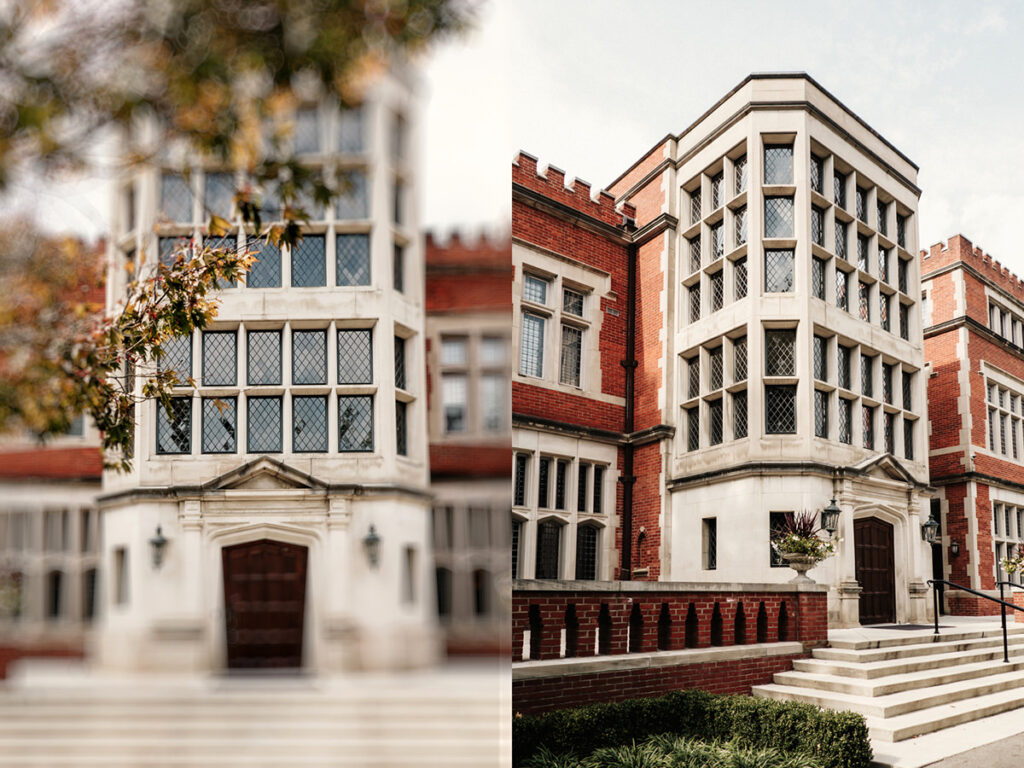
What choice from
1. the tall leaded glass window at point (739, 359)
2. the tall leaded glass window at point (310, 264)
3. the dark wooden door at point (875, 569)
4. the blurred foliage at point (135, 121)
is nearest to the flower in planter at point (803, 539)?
the dark wooden door at point (875, 569)

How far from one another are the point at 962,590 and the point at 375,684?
515cm


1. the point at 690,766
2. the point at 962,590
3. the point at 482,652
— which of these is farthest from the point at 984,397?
the point at 482,652

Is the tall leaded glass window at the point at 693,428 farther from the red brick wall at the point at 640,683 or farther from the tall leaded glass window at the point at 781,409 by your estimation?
the red brick wall at the point at 640,683

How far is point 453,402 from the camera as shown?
176 centimetres

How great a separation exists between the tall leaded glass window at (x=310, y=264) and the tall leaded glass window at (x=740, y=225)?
4950mm

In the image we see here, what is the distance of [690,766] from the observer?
487 cm

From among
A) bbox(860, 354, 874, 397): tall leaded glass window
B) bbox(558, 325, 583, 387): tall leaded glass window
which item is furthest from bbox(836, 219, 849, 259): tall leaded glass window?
bbox(558, 325, 583, 387): tall leaded glass window

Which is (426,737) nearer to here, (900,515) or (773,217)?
(900,515)

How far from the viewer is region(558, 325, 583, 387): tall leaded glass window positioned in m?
6.58

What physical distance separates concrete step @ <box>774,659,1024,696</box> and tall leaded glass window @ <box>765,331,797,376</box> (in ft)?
7.48

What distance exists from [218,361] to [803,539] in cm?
495

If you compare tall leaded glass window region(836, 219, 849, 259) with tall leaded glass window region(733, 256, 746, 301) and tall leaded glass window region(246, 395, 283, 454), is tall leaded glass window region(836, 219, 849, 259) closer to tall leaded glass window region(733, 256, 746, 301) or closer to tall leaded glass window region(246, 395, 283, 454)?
tall leaded glass window region(733, 256, 746, 301)

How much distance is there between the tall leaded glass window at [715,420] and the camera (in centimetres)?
589

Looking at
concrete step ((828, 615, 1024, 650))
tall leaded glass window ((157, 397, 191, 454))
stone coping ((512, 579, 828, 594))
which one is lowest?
concrete step ((828, 615, 1024, 650))
